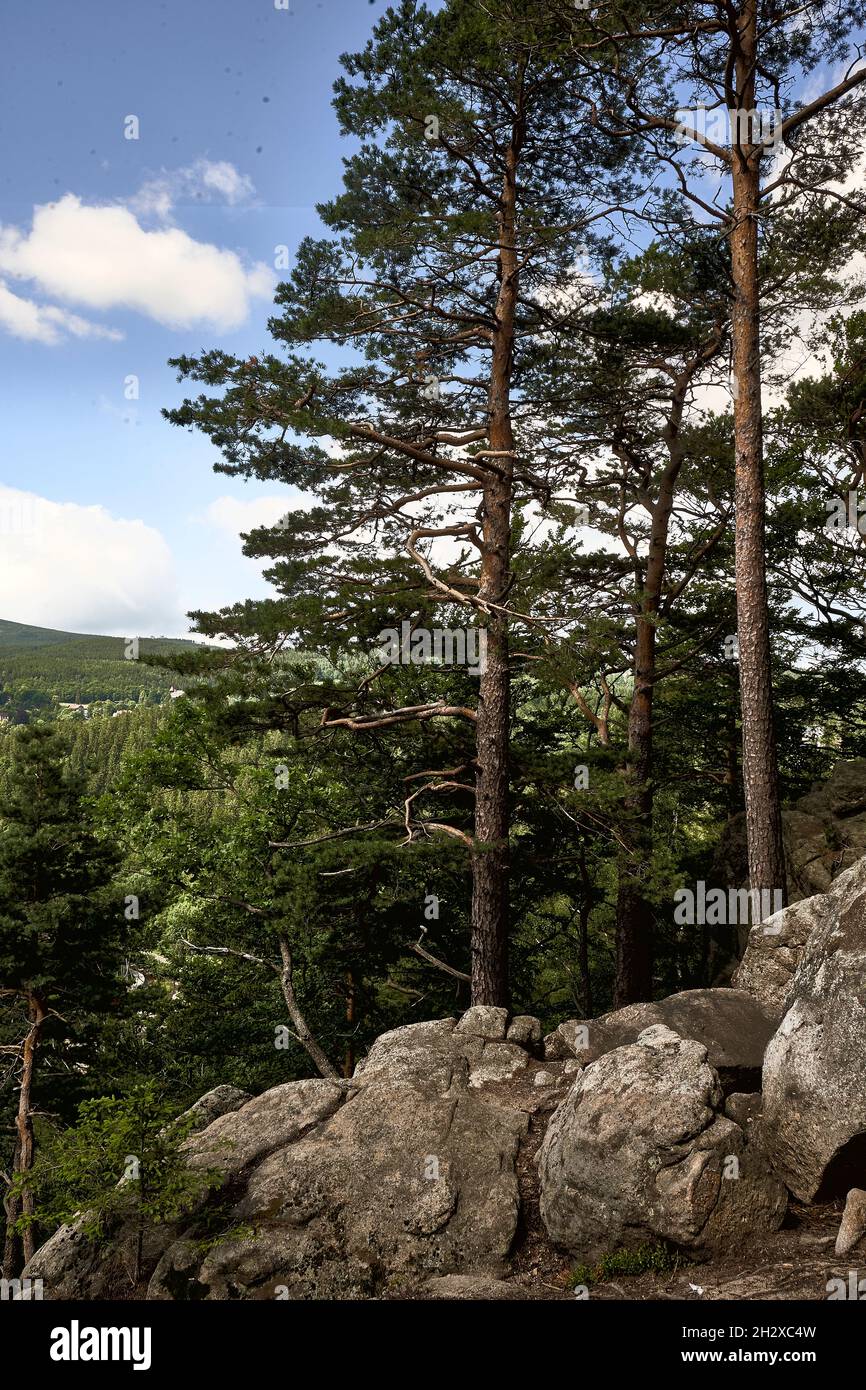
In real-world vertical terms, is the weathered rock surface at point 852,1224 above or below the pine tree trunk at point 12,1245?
above

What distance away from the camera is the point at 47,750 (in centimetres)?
1422

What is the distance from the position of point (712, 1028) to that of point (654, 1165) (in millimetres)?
1699

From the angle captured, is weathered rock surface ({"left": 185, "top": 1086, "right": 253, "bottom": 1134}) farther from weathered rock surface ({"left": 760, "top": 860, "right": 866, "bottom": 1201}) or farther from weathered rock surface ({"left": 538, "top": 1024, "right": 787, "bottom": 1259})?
weathered rock surface ({"left": 760, "top": 860, "right": 866, "bottom": 1201})

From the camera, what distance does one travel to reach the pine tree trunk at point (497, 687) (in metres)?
10.1

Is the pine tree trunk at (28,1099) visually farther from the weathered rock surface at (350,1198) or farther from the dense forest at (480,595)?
the weathered rock surface at (350,1198)

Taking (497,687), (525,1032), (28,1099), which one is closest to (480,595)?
(497,687)

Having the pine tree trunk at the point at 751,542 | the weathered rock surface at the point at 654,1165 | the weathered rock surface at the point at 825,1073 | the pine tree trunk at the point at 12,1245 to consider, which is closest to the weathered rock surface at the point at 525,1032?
the weathered rock surface at the point at 654,1165

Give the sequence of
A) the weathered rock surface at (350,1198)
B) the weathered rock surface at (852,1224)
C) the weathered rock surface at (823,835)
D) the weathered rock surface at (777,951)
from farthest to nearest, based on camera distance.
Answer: the weathered rock surface at (823,835) < the weathered rock surface at (777,951) < the weathered rock surface at (350,1198) < the weathered rock surface at (852,1224)

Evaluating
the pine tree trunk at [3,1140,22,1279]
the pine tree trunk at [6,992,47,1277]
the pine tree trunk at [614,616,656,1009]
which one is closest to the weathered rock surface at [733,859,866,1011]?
the pine tree trunk at [614,616,656,1009]

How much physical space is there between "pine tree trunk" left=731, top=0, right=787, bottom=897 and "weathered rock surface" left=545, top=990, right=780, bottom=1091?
2286 millimetres

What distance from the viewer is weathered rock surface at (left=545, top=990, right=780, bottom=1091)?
6.17 meters

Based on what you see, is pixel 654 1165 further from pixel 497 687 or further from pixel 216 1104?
pixel 497 687

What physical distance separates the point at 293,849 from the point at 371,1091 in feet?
14.8

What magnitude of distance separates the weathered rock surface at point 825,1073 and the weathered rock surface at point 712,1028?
0.74 m
